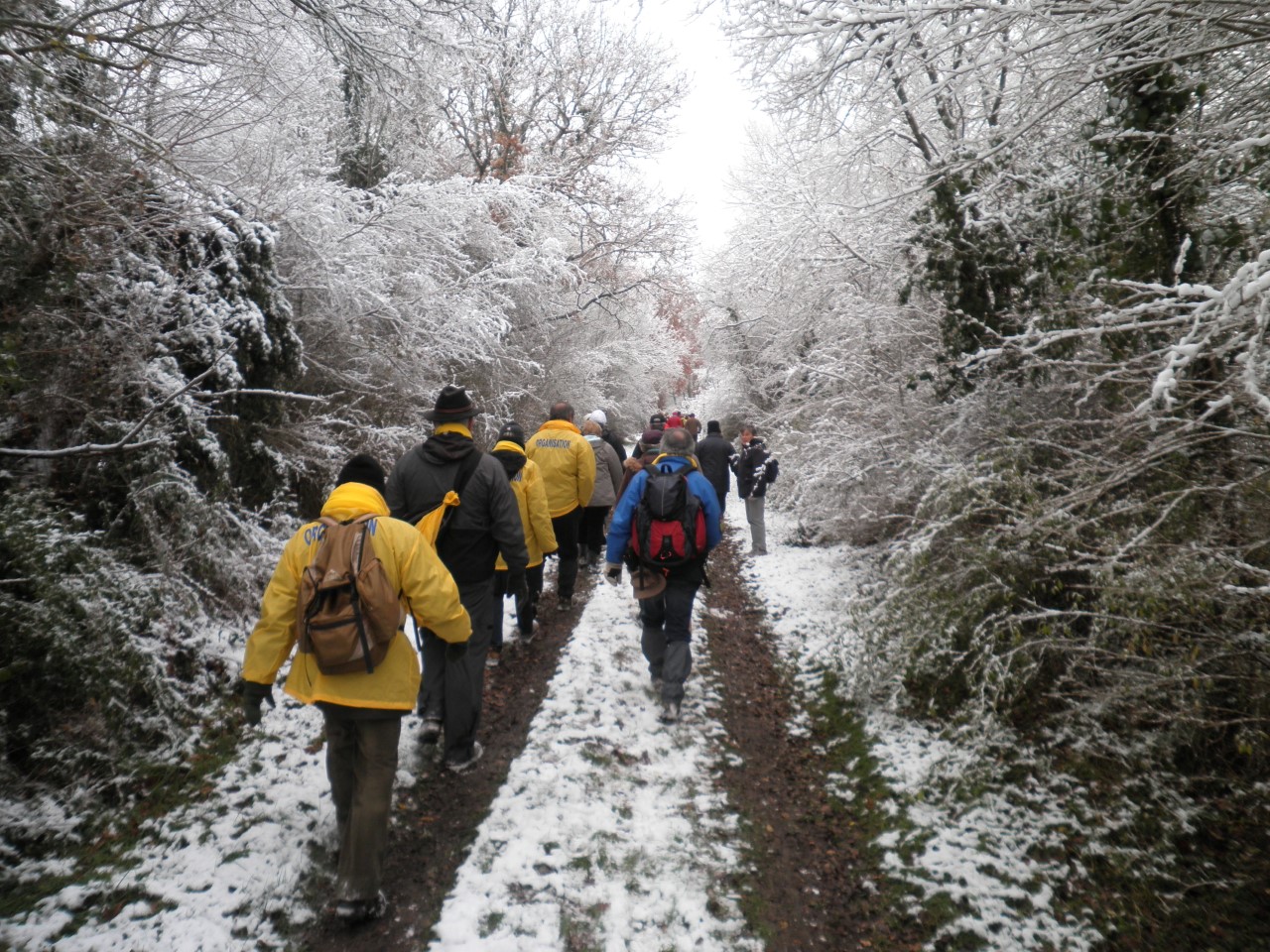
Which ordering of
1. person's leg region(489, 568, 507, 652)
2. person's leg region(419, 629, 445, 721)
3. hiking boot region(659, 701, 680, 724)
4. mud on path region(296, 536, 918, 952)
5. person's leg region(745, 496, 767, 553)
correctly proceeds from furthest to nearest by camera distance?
1. person's leg region(745, 496, 767, 553)
2. hiking boot region(659, 701, 680, 724)
3. person's leg region(489, 568, 507, 652)
4. person's leg region(419, 629, 445, 721)
5. mud on path region(296, 536, 918, 952)

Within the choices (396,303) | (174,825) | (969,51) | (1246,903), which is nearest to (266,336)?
(396,303)

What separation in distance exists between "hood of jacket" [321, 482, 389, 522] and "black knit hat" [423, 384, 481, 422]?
3.80 ft

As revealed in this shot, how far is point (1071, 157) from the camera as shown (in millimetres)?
5316

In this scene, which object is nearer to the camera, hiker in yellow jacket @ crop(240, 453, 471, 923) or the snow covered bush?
hiker in yellow jacket @ crop(240, 453, 471, 923)

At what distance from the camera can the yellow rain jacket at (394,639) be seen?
316 cm

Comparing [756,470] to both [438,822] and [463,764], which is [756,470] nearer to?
[463,764]

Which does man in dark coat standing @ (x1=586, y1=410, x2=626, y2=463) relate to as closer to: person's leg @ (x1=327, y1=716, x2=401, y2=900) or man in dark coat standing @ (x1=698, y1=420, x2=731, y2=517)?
man in dark coat standing @ (x1=698, y1=420, x2=731, y2=517)

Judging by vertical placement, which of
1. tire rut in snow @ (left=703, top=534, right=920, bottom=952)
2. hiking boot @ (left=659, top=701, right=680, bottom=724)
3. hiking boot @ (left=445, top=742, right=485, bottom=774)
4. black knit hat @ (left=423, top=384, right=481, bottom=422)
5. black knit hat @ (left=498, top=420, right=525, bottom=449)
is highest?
black knit hat @ (left=423, top=384, right=481, bottom=422)

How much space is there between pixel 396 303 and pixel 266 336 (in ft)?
10.5

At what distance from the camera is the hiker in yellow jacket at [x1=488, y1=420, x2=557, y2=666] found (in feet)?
18.7

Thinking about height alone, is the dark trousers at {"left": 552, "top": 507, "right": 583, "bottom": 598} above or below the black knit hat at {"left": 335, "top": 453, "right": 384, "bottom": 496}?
below

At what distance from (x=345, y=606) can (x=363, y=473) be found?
0.72 m

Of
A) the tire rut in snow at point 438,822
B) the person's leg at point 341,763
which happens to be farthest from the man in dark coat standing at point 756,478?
the person's leg at point 341,763

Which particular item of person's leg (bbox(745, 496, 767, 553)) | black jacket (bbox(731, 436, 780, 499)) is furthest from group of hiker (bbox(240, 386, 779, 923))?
person's leg (bbox(745, 496, 767, 553))
